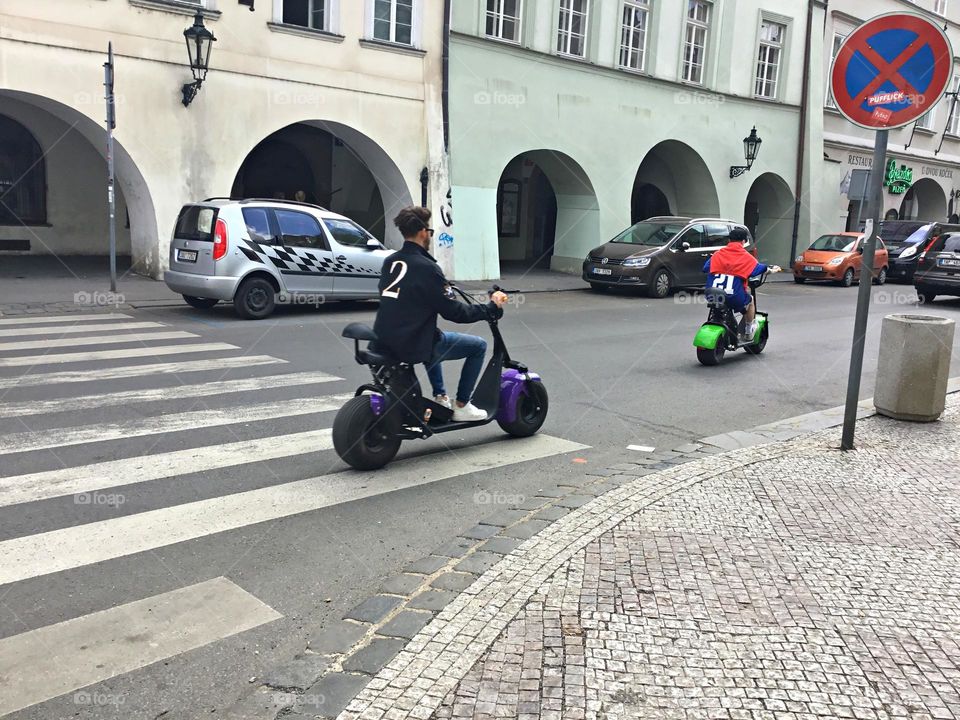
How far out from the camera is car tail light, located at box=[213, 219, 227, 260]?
1245 centimetres

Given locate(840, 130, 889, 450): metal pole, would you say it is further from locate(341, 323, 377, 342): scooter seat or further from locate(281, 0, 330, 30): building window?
locate(281, 0, 330, 30): building window

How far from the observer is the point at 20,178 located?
19.0m

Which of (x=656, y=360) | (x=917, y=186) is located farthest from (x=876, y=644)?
(x=917, y=186)

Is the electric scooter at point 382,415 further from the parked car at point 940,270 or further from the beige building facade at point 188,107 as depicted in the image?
the parked car at point 940,270

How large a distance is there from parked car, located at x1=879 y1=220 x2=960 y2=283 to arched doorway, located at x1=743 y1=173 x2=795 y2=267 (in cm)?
328

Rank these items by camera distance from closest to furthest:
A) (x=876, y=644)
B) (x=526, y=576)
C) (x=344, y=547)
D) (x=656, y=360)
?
(x=876, y=644), (x=526, y=576), (x=344, y=547), (x=656, y=360)

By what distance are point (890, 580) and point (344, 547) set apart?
2.79 meters

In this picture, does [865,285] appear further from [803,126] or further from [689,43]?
[803,126]

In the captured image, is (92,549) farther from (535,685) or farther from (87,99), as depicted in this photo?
(87,99)

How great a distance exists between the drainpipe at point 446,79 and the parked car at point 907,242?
48.4 feet

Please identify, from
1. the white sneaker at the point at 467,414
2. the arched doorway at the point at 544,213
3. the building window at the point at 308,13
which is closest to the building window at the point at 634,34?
the arched doorway at the point at 544,213

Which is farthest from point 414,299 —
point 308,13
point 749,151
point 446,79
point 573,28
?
point 749,151

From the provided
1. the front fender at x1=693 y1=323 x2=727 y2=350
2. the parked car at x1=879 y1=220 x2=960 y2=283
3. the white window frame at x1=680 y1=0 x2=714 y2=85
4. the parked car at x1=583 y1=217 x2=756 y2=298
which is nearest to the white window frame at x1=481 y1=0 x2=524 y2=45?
the parked car at x1=583 y1=217 x2=756 y2=298

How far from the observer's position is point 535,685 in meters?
3.20
